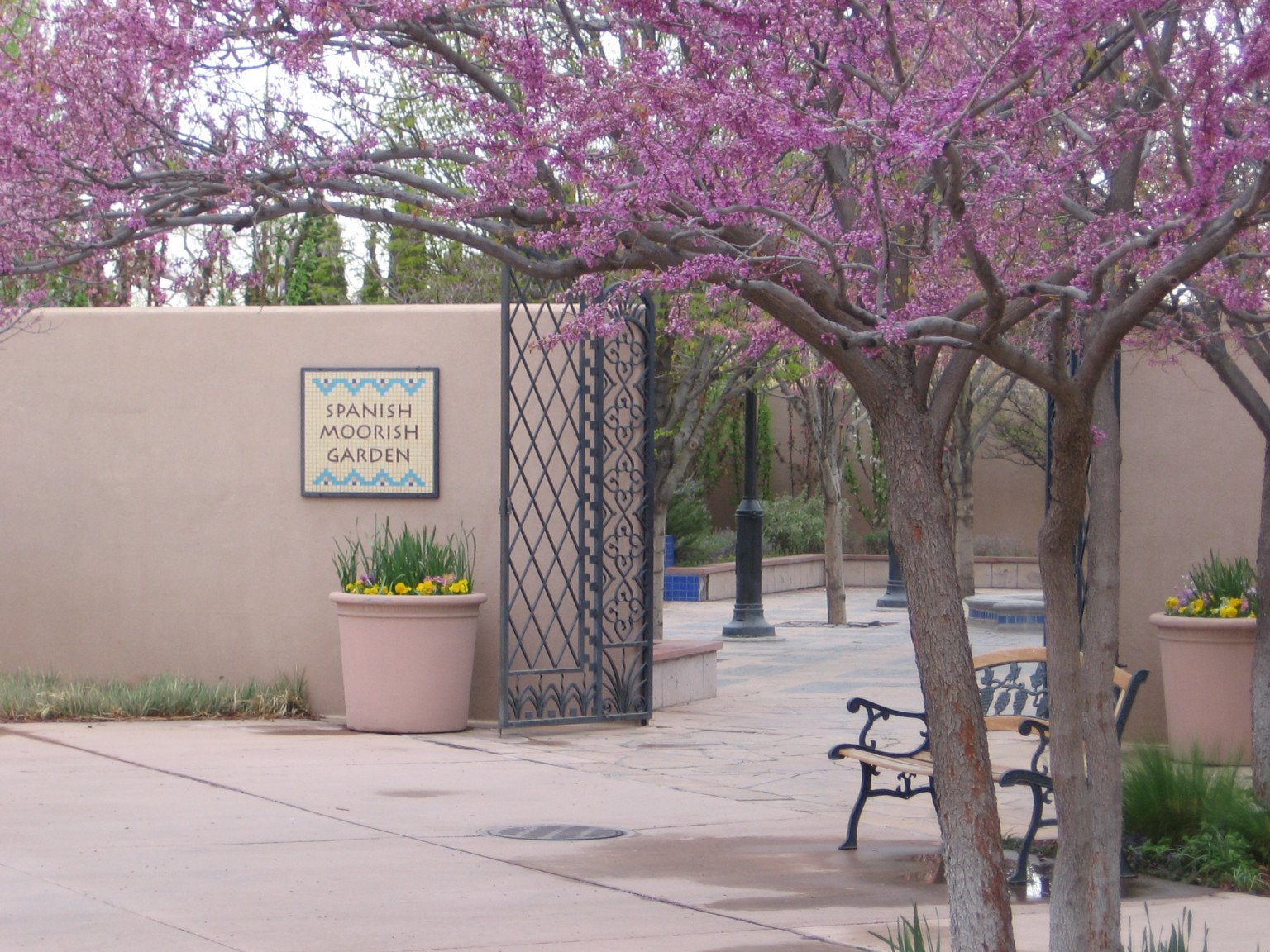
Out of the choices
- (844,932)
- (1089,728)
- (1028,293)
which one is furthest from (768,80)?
(844,932)

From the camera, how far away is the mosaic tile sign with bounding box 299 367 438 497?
11.5m

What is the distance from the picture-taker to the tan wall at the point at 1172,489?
10352 mm

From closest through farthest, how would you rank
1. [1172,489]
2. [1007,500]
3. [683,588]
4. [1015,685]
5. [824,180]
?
[824,180]
[1015,685]
[1172,489]
[683,588]
[1007,500]

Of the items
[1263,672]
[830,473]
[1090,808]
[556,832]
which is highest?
[830,473]

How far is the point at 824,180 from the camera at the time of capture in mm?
6051

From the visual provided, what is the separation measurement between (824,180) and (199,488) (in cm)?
724

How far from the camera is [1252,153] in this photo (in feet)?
14.4

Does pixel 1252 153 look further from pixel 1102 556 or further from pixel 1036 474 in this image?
pixel 1036 474

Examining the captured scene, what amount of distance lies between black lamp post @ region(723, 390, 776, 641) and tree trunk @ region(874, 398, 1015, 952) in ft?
48.6

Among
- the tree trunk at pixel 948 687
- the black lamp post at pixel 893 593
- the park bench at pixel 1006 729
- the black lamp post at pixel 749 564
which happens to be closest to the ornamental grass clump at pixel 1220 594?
the park bench at pixel 1006 729

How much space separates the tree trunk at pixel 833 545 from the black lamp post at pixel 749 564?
2226mm

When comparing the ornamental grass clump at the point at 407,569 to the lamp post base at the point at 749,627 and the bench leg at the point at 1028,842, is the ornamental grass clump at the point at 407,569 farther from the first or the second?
the lamp post base at the point at 749,627

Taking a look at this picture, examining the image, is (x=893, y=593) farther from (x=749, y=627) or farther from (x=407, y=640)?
(x=407, y=640)

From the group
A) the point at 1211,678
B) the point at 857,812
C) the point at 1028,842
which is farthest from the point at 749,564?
the point at 1028,842
